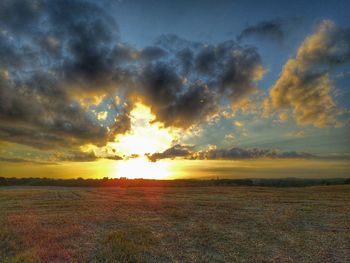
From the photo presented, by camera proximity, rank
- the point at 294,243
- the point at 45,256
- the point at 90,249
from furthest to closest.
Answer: the point at 294,243, the point at 90,249, the point at 45,256

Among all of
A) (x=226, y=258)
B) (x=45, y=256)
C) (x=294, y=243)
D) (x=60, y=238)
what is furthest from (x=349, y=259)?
(x=60, y=238)

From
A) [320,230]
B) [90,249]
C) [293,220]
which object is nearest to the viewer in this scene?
[90,249]

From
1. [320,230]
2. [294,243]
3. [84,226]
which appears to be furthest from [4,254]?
[320,230]

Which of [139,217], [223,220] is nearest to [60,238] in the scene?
[139,217]

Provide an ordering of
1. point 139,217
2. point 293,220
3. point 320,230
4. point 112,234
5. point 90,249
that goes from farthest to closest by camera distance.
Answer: point 139,217, point 293,220, point 320,230, point 112,234, point 90,249

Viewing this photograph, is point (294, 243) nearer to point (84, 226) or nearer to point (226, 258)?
point (226, 258)

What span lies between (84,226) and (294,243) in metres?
13.4

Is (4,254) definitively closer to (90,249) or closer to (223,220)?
(90,249)

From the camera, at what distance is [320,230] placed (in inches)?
781

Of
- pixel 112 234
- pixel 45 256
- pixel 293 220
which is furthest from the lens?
pixel 293 220

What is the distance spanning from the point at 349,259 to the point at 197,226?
9.44 meters

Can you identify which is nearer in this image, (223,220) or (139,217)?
(223,220)

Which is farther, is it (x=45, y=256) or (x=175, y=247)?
(x=175, y=247)

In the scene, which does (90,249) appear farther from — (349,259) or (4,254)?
(349,259)
